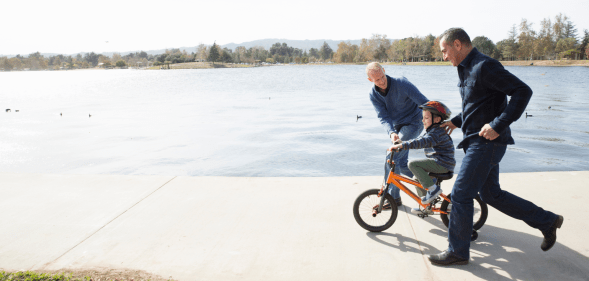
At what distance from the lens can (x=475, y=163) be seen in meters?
3.16

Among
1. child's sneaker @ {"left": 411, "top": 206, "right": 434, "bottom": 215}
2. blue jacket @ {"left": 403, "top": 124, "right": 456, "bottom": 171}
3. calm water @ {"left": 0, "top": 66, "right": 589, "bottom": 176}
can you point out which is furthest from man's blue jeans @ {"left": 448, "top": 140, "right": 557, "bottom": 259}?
calm water @ {"left": 0, "top": 66, "right": 589, "bottom": 176}

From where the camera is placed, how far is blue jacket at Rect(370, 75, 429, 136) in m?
4.61

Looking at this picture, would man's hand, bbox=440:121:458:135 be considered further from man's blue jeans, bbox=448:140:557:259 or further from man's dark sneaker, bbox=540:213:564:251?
man's dark sneaker, bbox=540:213:564:251

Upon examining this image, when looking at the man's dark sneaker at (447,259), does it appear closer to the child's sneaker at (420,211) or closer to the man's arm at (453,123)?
the child's sneaker at (420,211)

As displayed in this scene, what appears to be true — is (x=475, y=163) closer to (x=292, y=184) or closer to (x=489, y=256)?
(x=489, y=256)

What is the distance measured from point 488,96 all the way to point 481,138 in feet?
1.19

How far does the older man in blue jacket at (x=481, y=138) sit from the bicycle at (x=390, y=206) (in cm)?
59

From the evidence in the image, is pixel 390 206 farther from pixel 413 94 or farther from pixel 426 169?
pixel 413 94

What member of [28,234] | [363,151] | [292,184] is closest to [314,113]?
[363,151]

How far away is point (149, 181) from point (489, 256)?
4776mm

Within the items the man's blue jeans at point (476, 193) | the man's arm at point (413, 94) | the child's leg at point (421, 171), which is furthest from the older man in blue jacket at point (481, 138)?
the man's arm at point (413, 94)

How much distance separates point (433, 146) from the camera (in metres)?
3.85

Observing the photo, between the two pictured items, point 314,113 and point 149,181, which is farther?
point 314,113

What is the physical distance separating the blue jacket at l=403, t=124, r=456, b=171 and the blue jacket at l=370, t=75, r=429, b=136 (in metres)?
0.75
